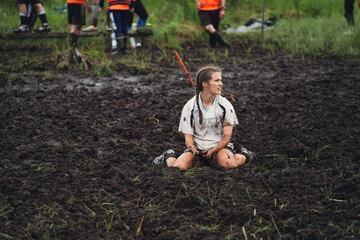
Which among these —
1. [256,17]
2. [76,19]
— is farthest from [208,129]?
[256,17]

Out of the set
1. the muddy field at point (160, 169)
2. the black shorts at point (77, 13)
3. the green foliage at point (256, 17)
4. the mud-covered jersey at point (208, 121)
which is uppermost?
the black shorts at point (77, 13)

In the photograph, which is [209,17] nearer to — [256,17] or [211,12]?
[211,12]

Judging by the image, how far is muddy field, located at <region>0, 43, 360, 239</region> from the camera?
155 inches

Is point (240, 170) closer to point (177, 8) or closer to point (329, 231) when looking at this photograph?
point (329, 231)

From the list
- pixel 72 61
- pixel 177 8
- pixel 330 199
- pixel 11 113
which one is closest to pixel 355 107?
pixel 330 199

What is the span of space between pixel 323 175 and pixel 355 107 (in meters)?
2.36

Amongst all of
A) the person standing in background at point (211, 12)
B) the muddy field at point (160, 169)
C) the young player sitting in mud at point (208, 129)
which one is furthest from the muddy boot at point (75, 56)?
the young player sitting in mud at point (208, 129)

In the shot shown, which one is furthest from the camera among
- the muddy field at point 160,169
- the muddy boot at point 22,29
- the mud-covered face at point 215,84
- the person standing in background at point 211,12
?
the person standing in background at point 211,12

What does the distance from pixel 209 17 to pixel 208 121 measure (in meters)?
6.93

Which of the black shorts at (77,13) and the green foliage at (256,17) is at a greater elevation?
the black shorts at (77,13)

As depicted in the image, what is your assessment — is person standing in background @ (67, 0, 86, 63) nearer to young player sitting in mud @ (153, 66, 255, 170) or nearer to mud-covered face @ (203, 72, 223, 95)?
young player sitting in mud @ (153, 66, 255, 170)

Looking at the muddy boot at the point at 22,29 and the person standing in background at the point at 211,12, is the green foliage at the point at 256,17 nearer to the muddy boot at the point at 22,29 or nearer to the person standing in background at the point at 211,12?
the muddy boot at the point at 22,29

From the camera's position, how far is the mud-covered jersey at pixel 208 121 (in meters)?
5.04

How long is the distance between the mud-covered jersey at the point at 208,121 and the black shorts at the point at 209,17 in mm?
6700
